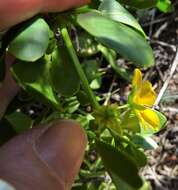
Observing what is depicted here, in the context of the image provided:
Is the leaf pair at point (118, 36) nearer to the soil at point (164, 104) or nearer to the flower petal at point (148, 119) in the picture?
the flower petal at point (148, 119)

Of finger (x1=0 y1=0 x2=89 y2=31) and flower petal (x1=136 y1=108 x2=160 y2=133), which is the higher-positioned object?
finger (x1=0 y1=0 x2=89 y2=31)

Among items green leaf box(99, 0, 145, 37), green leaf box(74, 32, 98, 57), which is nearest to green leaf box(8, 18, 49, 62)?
green leaf box(99, 0, 145, 37)

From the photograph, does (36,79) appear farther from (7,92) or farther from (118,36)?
(7,92)

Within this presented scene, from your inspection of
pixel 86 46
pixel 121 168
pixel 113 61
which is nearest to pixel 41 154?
pixel 121 168

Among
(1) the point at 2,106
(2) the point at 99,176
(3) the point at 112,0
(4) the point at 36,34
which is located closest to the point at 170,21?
Answer: (2) the point at 99,176

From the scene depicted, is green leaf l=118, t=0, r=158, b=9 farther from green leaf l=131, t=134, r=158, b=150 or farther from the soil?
the soil

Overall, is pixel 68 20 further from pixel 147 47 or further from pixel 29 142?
pixel 29 142
